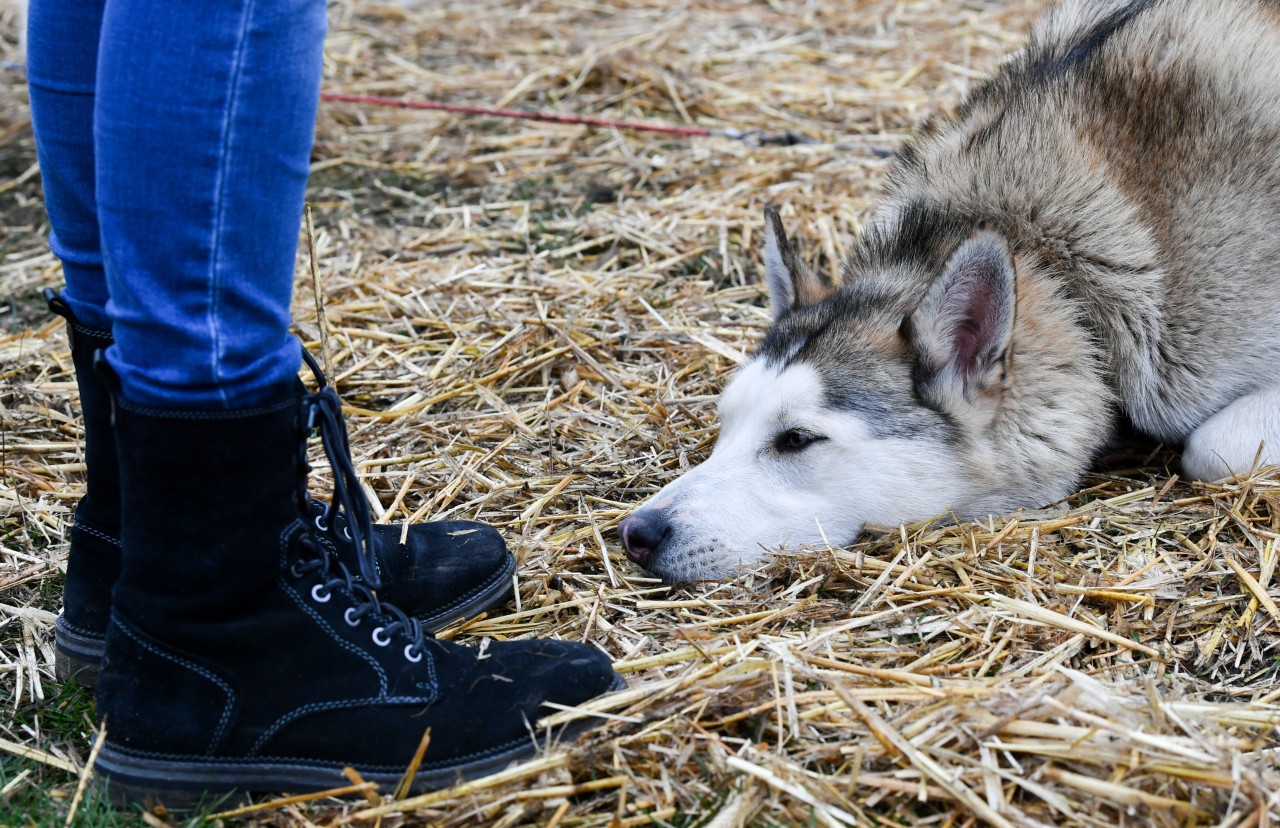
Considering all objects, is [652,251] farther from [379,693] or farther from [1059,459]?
[379,693]

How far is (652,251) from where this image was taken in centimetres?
511

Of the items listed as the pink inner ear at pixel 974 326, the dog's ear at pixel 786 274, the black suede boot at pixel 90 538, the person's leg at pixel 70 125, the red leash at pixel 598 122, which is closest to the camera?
the person's leg at pixel 70 125

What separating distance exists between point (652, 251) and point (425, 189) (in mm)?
1481

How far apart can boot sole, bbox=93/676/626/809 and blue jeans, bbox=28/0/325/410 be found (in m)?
0.68

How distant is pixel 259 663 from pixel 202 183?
871 millimetres

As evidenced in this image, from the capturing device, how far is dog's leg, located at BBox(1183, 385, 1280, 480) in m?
3.20

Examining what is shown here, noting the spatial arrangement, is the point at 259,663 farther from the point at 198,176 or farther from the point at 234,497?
the point at 198,176

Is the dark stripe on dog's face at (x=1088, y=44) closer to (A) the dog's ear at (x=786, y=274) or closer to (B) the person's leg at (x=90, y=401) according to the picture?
(A) the dog's ear at (x=786, y=274)

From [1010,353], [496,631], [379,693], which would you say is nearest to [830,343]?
[1010,353]

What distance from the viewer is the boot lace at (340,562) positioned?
2.21m

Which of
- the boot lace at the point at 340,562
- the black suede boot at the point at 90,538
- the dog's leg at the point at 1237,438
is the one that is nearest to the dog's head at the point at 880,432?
the dog's leg at the point at 1237,438

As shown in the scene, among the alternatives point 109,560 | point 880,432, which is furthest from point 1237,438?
point 109,560

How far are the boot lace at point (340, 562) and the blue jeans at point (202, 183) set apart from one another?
184 millimetres

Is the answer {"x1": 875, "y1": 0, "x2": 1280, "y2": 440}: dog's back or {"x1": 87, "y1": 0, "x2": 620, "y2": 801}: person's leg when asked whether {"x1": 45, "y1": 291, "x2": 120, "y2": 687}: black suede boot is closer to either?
{"x1": 87, "y1": 0, "x2": 620, "y2": 801}: person's leg
